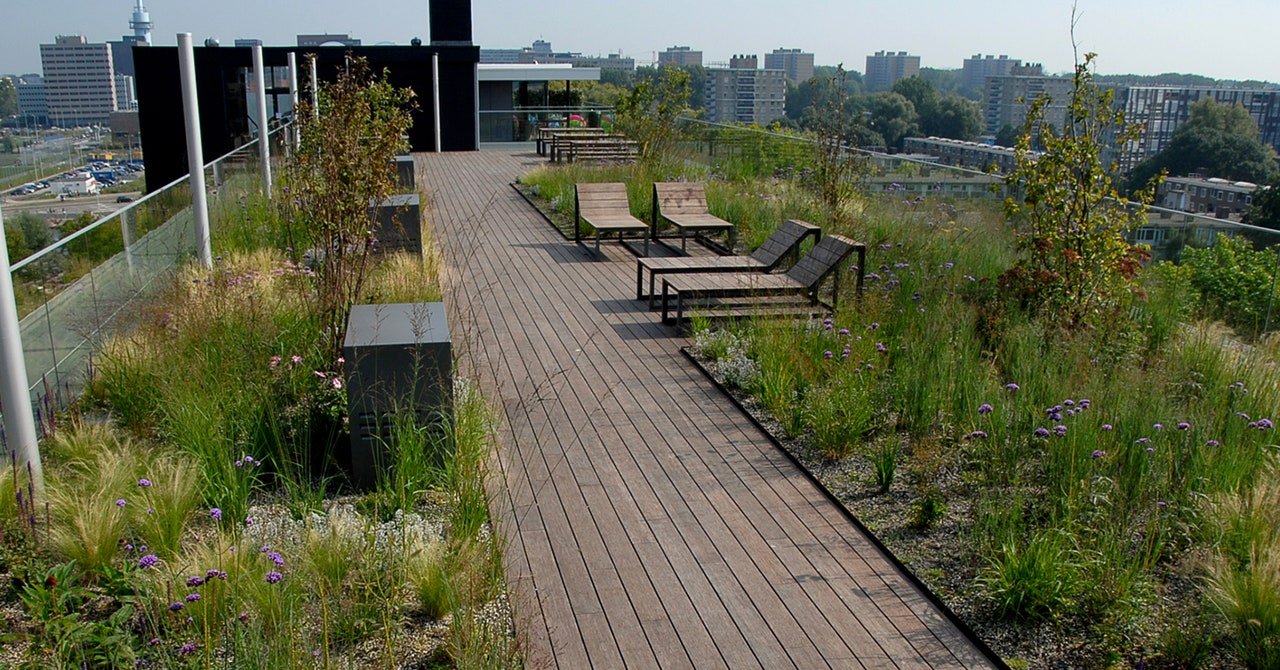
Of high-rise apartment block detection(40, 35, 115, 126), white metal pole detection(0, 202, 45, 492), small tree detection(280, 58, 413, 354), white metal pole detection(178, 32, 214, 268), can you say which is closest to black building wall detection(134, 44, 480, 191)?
white metal pole detection(178, 32, 214, 268)

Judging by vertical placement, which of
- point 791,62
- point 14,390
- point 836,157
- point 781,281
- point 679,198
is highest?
point 791,62

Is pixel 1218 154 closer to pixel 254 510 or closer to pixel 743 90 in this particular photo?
pixel 254 510

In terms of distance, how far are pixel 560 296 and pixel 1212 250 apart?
4.72 metres

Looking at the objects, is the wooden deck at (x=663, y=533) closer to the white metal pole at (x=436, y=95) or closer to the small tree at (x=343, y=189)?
the small tree at (x=343, y=189)

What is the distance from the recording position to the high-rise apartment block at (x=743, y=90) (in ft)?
224

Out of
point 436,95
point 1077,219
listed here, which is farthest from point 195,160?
point 436,95

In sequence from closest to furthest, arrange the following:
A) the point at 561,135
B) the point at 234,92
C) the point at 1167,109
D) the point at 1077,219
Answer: the point at 1077,219, the point at 1167,109, the point at 561,135, the point at 234,92

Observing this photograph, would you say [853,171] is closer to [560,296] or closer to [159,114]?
[560,296]

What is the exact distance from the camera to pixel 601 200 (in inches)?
434

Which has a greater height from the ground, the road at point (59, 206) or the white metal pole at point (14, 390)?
the white metal pole at point (14, 390)

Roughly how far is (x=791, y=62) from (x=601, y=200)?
117 metres

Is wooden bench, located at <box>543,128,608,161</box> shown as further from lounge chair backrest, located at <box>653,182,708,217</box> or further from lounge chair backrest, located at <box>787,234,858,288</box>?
lounge chair backrest, located at <box>787,234,858,288</box>

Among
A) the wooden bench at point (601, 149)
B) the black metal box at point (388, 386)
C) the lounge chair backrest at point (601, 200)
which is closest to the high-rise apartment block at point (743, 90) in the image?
the wooden bench at point (601, 149)

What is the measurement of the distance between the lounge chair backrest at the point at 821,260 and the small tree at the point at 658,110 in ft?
22.7
